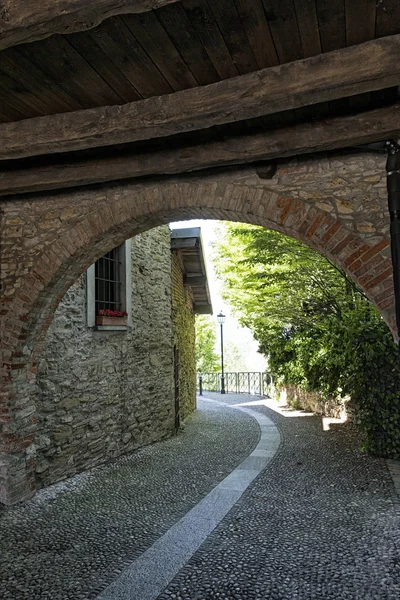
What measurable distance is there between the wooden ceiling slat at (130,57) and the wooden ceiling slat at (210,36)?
363 millimetres

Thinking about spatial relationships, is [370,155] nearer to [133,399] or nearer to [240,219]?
[240,219]

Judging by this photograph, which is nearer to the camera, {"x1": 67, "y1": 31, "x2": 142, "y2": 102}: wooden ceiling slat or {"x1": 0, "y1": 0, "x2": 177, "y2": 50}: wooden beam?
{"x1": 0, "y1": 0, "x2": 177, "y2": 50}: wooden beam

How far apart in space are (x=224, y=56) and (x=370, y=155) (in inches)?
69.8

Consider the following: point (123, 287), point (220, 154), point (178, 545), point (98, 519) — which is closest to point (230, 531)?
point (178, 545)

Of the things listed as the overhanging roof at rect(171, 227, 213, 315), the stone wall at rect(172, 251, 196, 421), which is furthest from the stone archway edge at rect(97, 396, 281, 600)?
the overhanging roof at rect(171, 227, 213, 315)

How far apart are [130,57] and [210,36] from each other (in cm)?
51

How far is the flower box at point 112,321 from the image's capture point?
611cm

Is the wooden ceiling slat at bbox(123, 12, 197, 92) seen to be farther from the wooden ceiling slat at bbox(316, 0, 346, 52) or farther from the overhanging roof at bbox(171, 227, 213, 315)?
the overhanging roof at bbox(171, 227, 213, 315)

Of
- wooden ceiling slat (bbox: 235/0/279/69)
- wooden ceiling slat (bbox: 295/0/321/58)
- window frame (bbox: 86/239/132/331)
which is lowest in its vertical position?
window frame (bbox: 86/239/132/331)

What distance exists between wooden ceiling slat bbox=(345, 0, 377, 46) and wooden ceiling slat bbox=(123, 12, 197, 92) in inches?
38.5

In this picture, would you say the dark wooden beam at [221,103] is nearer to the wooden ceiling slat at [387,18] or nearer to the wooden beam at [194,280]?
the wooden ceiling slat at [387,18]

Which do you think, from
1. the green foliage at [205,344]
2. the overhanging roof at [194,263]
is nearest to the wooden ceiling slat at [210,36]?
the overhanging roof at [194,263]

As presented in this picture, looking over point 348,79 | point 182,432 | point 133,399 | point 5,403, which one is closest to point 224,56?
point 348,79

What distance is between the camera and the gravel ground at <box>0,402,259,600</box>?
2920mm
